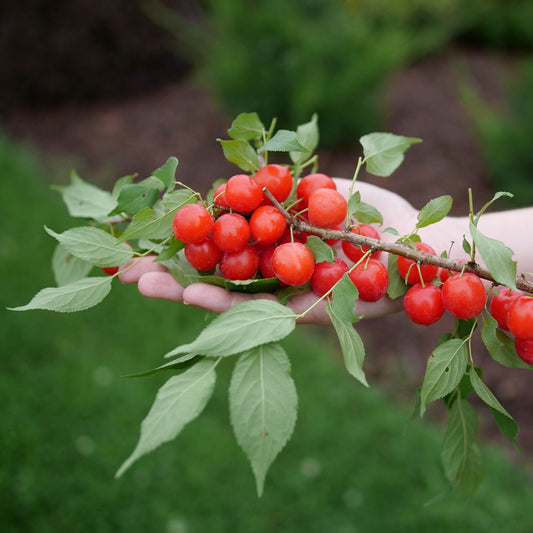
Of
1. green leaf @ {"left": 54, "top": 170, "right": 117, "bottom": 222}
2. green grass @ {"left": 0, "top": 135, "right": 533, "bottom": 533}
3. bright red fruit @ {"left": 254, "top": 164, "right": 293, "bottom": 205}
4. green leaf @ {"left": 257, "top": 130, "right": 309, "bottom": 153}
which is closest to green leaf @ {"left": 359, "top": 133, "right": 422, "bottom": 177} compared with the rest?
bright red fruit @ {"left": 254, "top": 164, "right": 293, "bottom": 205}

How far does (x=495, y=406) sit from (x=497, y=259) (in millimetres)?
300

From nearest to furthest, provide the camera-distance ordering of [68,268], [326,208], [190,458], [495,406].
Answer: [495,406] → [326,208] → [68,268] → [190,458]

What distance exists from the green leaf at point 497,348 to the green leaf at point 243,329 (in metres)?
0.43

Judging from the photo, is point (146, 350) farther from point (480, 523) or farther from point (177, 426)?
point (177, 426)

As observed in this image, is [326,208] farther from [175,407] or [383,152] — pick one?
[175,407]

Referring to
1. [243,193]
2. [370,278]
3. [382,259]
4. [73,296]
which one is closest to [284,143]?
[243,193]

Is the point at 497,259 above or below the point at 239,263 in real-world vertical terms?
above

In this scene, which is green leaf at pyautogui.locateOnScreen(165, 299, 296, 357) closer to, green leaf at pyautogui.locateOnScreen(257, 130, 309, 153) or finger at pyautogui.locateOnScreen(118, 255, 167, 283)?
green leaf at pyautogui.locateOnScreen(257, 130, 309, 153)

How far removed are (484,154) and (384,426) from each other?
2.50 m

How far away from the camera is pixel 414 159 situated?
450cm

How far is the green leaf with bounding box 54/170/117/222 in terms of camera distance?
62.2 inches

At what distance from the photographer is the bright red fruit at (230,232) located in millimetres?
1280

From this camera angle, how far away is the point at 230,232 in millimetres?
1278

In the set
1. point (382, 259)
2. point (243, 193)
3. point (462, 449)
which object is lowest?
point (462, 449)
